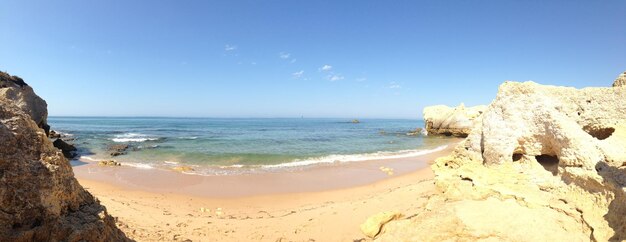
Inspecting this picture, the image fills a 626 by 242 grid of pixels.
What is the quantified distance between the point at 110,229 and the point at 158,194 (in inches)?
300

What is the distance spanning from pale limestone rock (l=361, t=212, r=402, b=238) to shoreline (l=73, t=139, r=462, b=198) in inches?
210

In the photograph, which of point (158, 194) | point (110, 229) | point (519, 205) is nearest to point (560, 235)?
point (519, 205)

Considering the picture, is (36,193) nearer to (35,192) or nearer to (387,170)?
(35,192)

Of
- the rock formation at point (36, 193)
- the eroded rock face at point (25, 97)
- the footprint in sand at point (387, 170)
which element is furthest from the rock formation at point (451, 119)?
the eroded rock face at point (25, 97)

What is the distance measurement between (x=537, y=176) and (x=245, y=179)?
34.5 feet

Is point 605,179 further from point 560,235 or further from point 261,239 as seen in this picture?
point 261,239

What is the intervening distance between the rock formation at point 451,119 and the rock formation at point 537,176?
29.5 m

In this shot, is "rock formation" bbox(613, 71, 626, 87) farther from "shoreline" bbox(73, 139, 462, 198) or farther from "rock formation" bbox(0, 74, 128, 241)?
"rock formation" bbox(0, 74, 128, 241)

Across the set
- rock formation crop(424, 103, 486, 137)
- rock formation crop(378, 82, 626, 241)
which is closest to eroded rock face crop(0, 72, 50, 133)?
rock formation crop(378, 82, 626, 241)

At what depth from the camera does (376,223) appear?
5.80m

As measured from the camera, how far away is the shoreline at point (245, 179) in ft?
36.9

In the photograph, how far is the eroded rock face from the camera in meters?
18.5

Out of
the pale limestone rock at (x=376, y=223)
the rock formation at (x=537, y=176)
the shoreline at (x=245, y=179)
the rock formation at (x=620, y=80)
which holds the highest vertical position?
the rock formation at (x=620, y=80)

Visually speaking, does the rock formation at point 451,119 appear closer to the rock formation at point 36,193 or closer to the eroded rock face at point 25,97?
the rock formation at point 36,193
